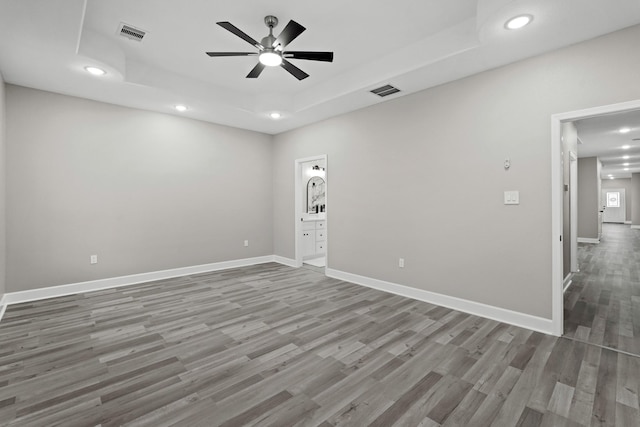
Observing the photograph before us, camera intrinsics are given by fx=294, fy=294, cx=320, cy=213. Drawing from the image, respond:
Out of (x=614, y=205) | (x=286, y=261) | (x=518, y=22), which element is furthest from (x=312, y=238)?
(x=614, y=205)

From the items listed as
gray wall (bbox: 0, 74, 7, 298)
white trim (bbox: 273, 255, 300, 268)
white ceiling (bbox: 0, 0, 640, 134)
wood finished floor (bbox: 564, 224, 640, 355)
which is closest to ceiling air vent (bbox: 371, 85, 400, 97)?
white ceiling (bbox: 0, 0, 640, 134)

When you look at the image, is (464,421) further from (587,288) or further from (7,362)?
(587,288)

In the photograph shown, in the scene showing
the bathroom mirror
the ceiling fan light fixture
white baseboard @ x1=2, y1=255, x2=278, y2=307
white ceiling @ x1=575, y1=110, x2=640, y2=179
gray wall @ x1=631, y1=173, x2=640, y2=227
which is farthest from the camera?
gray wall @ x1=631, y1=173, x2=640, y2=227

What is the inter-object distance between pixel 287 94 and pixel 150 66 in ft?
6.57

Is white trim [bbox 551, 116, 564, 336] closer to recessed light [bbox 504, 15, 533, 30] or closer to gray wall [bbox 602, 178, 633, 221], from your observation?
recessed light [bbox 504, 15, 533, 30]

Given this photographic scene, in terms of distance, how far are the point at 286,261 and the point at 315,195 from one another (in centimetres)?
170

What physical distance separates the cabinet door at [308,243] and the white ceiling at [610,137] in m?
4.93

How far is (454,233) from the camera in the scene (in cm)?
368

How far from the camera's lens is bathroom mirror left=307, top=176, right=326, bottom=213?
22.1 feet

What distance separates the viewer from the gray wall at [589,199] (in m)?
8.62

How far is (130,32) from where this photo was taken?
10.3ft

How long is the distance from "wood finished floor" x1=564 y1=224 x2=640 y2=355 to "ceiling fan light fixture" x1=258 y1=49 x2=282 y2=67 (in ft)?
12.9

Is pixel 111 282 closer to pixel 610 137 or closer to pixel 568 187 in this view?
pixel 568 187

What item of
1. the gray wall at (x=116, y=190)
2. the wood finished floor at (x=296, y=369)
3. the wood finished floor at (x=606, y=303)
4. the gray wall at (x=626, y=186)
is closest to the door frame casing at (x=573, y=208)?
the wood finished floor at (x=606, y=303)
